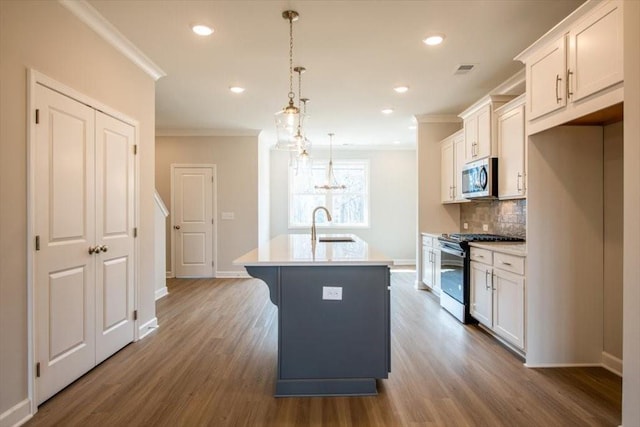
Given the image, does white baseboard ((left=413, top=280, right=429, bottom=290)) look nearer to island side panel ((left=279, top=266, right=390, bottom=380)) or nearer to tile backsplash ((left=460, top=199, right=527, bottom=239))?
tile backsplash ((left=460, top=199, right=527, bottom=239))

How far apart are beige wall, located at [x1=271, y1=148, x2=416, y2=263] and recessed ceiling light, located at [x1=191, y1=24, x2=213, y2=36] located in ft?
17.4

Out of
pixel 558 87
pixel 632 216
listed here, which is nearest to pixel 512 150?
pixel 558 87

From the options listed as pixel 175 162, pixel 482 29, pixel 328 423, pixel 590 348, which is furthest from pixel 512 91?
pixel 175 162

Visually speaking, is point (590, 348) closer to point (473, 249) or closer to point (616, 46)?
point (473, 249)

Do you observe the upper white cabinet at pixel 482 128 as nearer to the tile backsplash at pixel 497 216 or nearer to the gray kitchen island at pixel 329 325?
the tile backsplash at pixel 497 216

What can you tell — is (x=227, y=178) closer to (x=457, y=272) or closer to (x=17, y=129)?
(x=457, y=272)

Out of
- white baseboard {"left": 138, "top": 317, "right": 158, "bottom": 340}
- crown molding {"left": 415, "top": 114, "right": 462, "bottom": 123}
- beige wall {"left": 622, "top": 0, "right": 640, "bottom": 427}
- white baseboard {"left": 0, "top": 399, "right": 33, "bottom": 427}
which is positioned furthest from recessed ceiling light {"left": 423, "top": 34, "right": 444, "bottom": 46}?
white baseboard {"left": 0, "top": 399, "right": 33, "bottom": 427}

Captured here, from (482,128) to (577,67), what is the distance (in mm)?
1830

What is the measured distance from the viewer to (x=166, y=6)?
2689mm

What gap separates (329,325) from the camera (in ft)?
8.00

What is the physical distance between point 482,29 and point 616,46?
45.7 inches

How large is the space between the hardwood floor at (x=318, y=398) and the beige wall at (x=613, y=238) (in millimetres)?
322

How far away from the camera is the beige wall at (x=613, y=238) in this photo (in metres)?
2.77

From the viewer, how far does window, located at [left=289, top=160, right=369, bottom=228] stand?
8.44 m
